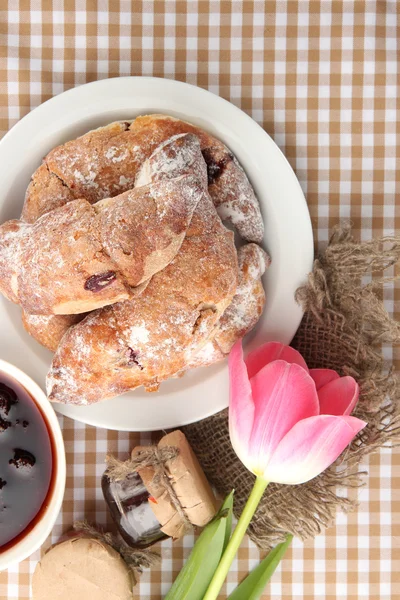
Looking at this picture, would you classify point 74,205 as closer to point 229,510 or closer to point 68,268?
point 68,268

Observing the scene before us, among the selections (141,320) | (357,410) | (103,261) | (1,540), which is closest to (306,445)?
(357,410)

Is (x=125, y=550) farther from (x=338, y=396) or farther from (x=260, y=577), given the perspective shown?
(x=338, y=396)

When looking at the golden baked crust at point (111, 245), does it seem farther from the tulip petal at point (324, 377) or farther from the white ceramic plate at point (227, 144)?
the tulip petal at point (324, 377)

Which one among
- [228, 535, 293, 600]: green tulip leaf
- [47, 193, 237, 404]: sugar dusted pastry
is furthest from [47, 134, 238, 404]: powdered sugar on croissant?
[228, 535, 293, 600]: green tulip leaf

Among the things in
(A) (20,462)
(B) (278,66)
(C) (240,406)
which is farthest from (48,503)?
(B) (278,66)

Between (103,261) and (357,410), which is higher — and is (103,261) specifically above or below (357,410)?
above

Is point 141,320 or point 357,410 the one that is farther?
point 357,410

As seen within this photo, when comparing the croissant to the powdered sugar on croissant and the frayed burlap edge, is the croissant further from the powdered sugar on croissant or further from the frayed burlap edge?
the frayed burlap edge
